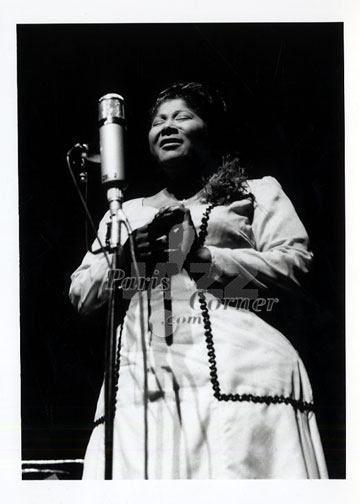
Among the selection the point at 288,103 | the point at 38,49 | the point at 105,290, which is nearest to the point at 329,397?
the point at 105,290

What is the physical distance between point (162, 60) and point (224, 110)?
28 centimetres

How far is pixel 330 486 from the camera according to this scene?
9.61 feet

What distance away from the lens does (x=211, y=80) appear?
3.11 meters

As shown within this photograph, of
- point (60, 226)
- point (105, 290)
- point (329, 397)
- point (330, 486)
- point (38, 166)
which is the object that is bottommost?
point (330, 486)

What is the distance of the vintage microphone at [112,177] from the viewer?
9.60 feet

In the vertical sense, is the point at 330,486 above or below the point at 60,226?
below

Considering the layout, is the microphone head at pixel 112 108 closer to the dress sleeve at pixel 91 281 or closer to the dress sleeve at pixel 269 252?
the dress sleeve at pixel 91 281

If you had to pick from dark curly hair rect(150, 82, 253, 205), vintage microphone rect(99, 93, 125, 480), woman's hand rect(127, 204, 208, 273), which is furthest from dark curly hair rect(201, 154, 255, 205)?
vintage microphone rect(99, 93, 125, 480)

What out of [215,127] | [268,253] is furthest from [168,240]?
[215,127]

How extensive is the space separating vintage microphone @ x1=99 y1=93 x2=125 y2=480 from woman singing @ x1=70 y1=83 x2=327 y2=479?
30 mm

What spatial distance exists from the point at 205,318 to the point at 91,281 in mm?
409

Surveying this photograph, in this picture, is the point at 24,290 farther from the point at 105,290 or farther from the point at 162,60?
the point at 162,60

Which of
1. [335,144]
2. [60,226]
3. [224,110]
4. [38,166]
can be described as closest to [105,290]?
[60,226]
